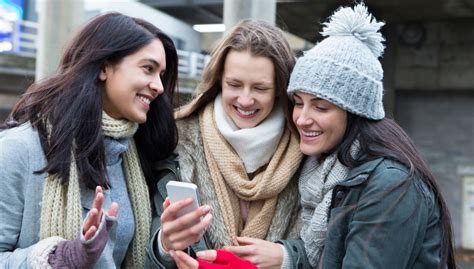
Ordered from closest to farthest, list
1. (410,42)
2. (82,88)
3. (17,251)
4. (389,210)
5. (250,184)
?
1. (389,210)
2. (17,251)
3. (82,88)
4. (250,184)
5. (410,42)

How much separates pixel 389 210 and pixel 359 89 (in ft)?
1.62

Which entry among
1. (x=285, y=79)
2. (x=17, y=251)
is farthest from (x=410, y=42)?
(x=17, y=251)

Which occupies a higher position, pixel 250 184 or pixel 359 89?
pixel 359 89

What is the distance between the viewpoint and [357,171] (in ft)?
6.73

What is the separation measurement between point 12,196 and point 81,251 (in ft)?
1.17

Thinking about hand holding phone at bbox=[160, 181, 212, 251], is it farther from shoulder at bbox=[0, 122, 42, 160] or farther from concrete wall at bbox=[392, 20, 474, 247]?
concrete wall at bbox=[392, 20, 474, 247]

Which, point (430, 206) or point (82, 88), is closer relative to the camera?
point (430, 206)

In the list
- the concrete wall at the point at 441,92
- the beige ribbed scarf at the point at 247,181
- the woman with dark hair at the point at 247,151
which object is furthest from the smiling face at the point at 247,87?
the concrete wall at the point at 441,92

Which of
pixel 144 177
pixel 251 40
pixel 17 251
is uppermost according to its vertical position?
pixel 251 40

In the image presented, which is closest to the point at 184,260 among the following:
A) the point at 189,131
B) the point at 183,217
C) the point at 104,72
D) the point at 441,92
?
the point at 183,217

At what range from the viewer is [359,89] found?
2.17 metres

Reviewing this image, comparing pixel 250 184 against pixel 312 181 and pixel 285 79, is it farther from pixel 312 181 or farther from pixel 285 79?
pixel 285 79

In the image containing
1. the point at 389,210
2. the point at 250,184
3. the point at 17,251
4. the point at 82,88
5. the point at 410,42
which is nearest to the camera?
the point at 389,210

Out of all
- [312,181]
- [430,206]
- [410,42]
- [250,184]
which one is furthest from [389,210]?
[410,42]
